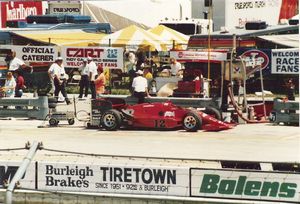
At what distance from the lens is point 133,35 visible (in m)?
30.2

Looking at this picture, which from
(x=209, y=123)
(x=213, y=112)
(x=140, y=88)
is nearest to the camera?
(x=209, y=123)

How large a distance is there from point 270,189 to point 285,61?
16128 mm

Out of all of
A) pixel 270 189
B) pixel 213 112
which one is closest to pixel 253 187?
pixel 270 189

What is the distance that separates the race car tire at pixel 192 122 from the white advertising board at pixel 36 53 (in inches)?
412

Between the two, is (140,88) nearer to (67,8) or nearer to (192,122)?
(192,122)

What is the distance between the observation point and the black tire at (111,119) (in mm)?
18656

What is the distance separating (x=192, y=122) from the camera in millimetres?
18250

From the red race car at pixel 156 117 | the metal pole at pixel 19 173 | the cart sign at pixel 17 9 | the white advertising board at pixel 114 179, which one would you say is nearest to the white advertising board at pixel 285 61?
the red race car at pixel 156 117

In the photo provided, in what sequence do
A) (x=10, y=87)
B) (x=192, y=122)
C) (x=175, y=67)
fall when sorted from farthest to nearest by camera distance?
(x=175, y=67) → (x=10, y=87) → (x=192, y=122)

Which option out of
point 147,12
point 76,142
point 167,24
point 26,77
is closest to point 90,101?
point 76,142

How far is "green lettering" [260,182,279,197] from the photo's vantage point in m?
9.84

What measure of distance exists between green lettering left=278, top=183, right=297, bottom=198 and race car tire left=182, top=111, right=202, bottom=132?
330 inches

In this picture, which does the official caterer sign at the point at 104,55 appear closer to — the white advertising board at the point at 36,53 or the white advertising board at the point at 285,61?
the white advertising board at the point at 36,53

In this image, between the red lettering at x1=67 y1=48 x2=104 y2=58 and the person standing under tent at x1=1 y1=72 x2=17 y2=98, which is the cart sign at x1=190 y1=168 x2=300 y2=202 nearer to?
the person standing under tent at x1=1 y1=72 x2=17 y2=98
